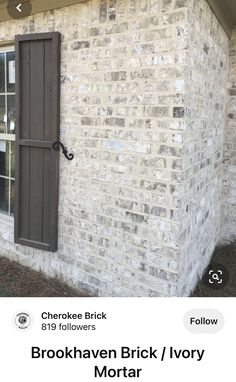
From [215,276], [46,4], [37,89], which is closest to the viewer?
[46,4]

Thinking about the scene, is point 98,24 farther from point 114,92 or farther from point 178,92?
point 178,92

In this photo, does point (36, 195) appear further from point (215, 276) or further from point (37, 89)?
point (215, 276)

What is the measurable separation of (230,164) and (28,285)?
275 cm

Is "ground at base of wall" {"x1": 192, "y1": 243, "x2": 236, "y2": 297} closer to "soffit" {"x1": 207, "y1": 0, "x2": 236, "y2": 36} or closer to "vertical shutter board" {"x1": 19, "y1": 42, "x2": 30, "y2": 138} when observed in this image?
"vertical shutter board" {"x1": 19, "y1": 42, "x2": 30, "y2": 138}

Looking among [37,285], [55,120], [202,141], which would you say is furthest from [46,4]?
[37,285]

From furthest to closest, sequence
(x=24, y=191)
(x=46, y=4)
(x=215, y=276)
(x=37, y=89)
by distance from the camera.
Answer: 1. (x=215, y=276)
2. (x=24, y=191)
3. (x=37, y=89)
4. (x=46, y=4)

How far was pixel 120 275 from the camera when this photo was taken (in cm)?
351

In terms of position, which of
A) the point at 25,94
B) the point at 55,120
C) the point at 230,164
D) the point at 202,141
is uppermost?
the point at 25,94

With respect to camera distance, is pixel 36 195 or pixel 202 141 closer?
pixel 202 141

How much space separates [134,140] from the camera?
3271mm

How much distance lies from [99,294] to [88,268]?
26 centimetres

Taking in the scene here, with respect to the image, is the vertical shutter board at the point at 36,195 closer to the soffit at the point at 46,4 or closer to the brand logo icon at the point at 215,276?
the soffit at the point at 46,4

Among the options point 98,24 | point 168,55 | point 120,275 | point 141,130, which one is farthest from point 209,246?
point 98,24

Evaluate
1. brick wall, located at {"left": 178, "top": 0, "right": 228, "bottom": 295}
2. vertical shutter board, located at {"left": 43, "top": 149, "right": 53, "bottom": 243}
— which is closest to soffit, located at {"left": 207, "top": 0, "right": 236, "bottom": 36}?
brick wall, located at {"left": 178, "top": 0, "right": 228, "bottom": 295}
